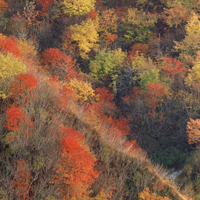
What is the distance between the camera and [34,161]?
1642 centimetres

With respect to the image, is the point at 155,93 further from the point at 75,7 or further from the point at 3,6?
the point at 3,6

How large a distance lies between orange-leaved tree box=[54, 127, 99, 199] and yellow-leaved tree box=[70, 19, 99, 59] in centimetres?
2676

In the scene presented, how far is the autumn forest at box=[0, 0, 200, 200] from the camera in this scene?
16797mm

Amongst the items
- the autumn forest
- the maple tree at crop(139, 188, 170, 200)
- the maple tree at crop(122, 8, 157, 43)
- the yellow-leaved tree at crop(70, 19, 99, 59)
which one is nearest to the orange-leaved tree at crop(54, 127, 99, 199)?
the autumn forest

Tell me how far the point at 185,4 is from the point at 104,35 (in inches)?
538

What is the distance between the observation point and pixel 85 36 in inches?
1708

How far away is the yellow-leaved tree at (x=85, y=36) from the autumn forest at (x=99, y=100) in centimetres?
15

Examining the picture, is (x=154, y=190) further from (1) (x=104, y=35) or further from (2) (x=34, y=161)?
(1) (x=104, y=35)

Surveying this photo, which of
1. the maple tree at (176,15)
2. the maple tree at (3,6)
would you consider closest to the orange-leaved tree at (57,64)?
the maple tree at (3,6)

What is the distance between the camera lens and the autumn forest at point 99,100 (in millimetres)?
16797

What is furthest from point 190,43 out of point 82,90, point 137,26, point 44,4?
point 44,4

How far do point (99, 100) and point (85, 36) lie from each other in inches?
436

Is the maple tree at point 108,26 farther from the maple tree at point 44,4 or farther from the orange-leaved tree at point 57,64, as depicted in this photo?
the orange-leaved tree at point 57,64

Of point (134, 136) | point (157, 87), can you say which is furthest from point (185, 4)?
point (134, 136)
